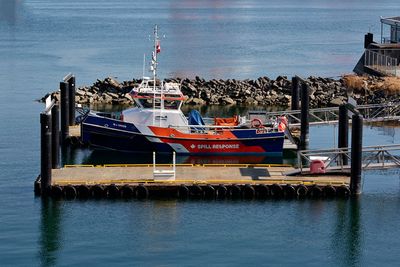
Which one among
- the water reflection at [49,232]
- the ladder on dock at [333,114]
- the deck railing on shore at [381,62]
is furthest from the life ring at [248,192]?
the deck railing on shore at [381,62]

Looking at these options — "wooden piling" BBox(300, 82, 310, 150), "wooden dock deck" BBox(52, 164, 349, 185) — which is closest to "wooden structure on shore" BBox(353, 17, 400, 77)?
"wooden piling" BBox(300, 82, 310, 150)

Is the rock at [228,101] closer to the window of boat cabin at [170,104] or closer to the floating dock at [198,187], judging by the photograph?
the window of boat cabin at [170,104]

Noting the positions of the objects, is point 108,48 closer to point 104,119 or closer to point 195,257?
point 104,119

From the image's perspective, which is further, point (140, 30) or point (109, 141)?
point (140, 30)

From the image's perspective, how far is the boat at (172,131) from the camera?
6175 centimetres

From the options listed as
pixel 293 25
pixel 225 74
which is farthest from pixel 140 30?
pixel 225 74

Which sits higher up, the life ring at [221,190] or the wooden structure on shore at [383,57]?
the wooden structure on shore at [383,57]

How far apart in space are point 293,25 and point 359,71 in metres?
93.1

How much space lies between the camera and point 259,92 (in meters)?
84.8

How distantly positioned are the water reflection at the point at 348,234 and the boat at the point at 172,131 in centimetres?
1166

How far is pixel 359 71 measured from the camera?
316 feet

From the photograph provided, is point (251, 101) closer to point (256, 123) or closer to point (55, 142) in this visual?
point (256, 123)

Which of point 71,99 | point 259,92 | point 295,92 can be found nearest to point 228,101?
point 259,92

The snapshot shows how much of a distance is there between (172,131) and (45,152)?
1260cm
